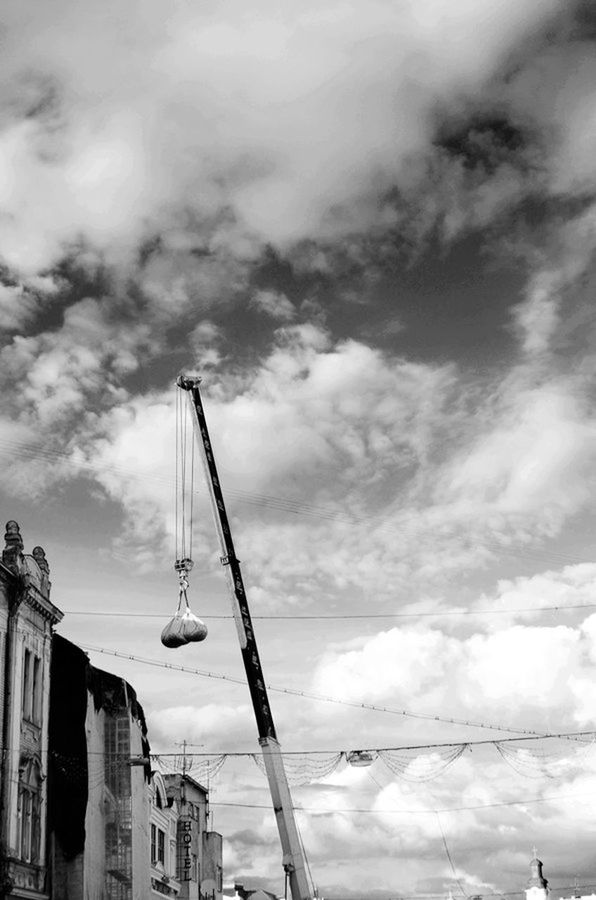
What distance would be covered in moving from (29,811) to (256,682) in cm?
1000

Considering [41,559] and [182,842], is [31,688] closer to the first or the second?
[41,559]

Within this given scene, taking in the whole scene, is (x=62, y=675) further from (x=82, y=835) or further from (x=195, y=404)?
(x=195, y=404)

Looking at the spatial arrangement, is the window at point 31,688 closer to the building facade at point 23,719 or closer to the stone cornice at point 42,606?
the building facade at point 23,719

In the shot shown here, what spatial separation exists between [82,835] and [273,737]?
12.7 m

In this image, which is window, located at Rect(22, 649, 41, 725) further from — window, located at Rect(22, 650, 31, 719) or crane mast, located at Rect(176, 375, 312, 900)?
crane mast, located at Rect(176, 375, 312, 900)

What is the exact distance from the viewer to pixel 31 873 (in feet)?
102

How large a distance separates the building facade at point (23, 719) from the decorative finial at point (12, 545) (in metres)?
0.02

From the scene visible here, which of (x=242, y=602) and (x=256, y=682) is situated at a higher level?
(x=242, y=602)

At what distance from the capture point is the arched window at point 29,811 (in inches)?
1221

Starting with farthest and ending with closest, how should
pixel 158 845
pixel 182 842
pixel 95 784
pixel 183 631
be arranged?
pixel 182 842
pixel 158 845
pixel 95 784
pixel 183 631

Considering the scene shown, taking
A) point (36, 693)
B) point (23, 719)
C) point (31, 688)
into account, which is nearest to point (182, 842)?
point (36, 693)

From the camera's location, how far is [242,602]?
2809 cm

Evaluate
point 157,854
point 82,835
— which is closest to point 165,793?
point 157,854

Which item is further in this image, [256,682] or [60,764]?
[60,764]
